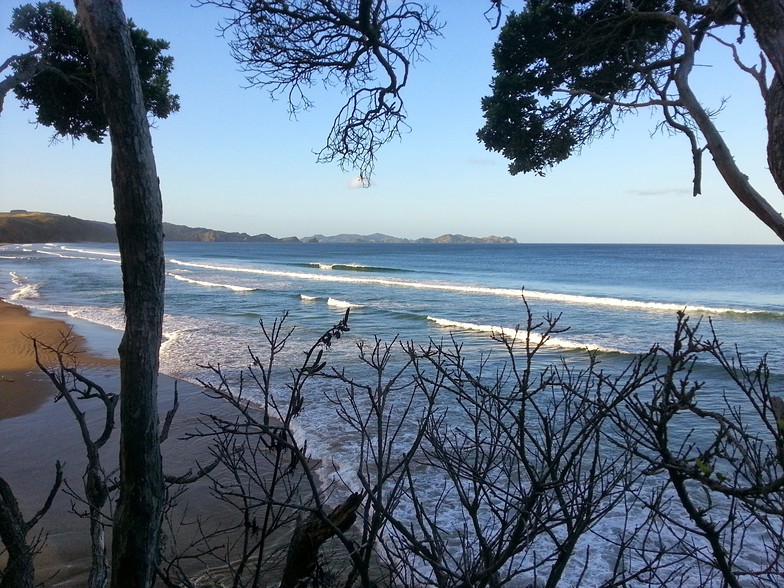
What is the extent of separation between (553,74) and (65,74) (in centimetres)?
487

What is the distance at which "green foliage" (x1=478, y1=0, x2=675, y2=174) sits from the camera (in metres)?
4.19

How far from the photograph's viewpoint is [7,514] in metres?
2.24

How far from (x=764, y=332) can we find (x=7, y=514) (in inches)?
728

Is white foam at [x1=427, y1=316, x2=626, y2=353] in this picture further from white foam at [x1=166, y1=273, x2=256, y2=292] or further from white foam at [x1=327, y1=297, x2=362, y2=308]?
white foam at [x1=166, y1=273, x2=256, y2=292]

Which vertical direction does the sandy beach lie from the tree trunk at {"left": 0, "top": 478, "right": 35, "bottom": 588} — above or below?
below

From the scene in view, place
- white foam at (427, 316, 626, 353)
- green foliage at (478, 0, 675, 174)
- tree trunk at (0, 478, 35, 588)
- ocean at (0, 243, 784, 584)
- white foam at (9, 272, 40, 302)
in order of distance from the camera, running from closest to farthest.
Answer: tree trunk at (0, 478, 35, 588), green foliage at (478, 0, 675, 174), ocean at (0, 243, 784, 584), white foam at (427, 316, 626, 353), white foam at (9, 272, 40, 302)

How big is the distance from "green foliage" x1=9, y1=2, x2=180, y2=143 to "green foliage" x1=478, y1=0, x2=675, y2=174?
4023mm

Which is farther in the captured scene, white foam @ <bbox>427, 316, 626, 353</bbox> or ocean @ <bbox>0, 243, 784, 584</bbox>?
white foam @ <bbox>427, 316, 626, 353</bbox>

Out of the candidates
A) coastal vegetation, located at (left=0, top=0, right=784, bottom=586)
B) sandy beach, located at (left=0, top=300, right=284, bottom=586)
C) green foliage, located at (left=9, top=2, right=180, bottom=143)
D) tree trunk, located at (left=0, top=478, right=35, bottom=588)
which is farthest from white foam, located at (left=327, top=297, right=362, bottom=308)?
tree trunk, located at (left=0, top=478, right=35, bottom=588)

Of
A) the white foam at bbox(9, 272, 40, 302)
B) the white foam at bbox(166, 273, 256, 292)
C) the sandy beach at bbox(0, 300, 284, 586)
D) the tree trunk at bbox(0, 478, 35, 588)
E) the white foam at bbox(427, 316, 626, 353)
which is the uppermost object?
the tree trunk at bbox(0, 478, 35, 588)

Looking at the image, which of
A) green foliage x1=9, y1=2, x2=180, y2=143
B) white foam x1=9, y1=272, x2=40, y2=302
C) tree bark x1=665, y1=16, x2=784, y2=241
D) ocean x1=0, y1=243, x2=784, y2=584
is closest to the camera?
tree bark x1=665, y1=16, x2=784, y2=241

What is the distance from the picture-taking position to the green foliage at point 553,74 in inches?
165

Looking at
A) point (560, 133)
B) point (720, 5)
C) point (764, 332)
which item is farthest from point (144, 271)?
point (764, 332)

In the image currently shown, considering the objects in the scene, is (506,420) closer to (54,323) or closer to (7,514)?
(7,514)
